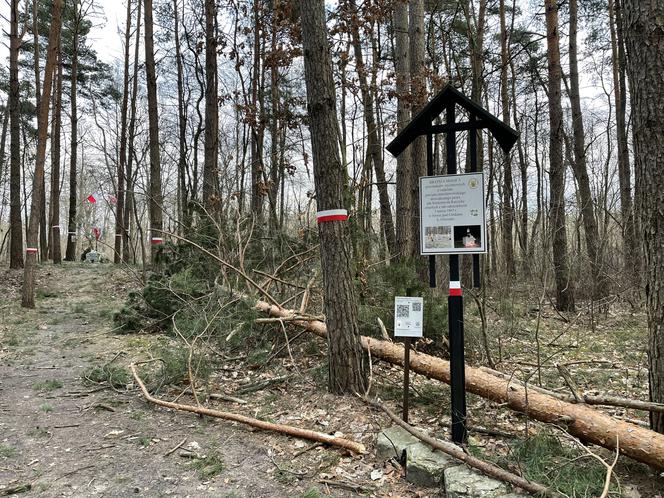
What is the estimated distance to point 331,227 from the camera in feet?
14.6

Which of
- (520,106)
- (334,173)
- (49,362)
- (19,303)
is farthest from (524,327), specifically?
(520,106)

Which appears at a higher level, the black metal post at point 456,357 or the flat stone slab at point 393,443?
the black metal post at point 456,357

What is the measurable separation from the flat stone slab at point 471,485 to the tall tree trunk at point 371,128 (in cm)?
482

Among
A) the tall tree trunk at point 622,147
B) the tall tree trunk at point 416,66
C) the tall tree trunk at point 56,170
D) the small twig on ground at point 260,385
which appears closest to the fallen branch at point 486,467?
the small twig on ground at point 260,385

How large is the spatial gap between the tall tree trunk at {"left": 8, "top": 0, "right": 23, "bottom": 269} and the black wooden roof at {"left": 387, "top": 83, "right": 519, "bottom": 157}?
1237 centimetres

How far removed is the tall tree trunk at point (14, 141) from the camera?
1151cm

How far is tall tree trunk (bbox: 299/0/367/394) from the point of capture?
4426 mm

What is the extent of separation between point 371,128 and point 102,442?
7.69 m

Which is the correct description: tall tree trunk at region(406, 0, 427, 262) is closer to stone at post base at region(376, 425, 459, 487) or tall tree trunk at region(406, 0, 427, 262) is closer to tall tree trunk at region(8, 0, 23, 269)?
stone at post base at region(376, 425, 459, 487)

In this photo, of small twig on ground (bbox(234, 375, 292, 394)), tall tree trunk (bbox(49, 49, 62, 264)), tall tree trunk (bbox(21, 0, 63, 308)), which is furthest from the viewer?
tall tree trunk (bbox(49, 49, 62, 264))

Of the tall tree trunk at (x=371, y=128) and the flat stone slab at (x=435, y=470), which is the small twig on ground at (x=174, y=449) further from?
the tall tree trunk at (x=371, y=128)

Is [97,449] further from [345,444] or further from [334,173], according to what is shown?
[334,173]

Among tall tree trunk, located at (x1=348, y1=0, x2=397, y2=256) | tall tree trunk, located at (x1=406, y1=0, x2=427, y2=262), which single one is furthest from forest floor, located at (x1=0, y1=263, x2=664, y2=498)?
tall tree trunk, located at (x1=348, y1=0, x2=397, y2=256)

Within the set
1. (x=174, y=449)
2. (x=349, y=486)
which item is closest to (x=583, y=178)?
(x=349, y=486)
